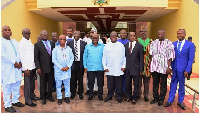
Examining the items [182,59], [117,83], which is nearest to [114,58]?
[117,83]

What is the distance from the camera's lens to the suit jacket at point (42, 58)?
160 inches

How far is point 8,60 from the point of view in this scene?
368cm

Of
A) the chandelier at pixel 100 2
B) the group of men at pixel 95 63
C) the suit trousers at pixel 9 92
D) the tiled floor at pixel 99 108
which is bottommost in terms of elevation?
the tiled floor at pixel 99 108

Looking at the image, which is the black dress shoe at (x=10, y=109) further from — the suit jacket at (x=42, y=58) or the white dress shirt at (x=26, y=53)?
the suit jacket at (x=42, y=58)

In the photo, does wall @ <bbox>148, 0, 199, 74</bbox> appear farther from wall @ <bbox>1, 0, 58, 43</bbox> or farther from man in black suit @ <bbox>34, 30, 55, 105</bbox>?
wall @ <bbox>1, 0, 58, 43</bbox>

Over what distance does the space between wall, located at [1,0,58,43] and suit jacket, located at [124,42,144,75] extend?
725 cm

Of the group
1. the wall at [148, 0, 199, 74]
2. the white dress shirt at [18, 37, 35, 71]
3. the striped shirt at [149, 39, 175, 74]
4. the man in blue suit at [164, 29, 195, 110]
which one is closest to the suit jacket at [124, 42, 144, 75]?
the striped shirt at [149, 39, 175, 74]

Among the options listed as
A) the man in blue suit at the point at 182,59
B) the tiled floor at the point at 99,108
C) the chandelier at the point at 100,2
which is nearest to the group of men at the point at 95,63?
the man in blue suit at the point at 182,59

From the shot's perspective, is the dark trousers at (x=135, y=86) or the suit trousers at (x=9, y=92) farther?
the dark trousers at (x=135, y=86)

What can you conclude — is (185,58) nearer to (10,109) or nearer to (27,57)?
(27,57)

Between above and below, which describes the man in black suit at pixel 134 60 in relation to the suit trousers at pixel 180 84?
above

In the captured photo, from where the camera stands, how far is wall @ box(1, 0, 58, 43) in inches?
369

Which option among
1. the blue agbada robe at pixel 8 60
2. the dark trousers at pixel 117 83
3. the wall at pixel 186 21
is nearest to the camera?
the blue agbada robe at pixel 8 60

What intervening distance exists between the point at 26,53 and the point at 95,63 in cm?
158
